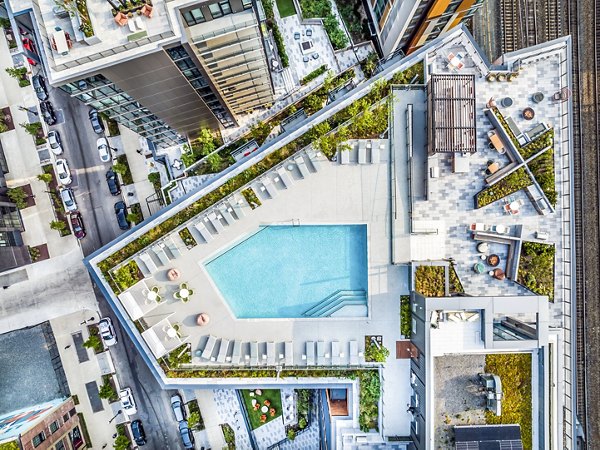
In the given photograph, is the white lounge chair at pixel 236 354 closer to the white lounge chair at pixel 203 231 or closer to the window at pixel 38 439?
the white lounge chair at pixel 203 231

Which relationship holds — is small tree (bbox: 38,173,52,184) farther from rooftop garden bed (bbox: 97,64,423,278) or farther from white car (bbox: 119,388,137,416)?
white car (bbox: 119,388,137,416)

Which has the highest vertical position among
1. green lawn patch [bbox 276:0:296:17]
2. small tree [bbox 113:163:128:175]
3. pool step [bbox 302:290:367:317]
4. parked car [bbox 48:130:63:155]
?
green lawn patch [bbox 276:0:296:17]

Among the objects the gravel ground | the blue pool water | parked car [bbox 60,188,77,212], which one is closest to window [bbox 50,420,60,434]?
the blue pool water

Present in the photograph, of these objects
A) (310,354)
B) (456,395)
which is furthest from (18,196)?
(456,395)

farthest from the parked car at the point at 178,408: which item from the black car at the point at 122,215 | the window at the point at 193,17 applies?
the window at the point at 193,17

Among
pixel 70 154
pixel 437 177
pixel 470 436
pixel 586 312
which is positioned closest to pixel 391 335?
pixel 470 436
